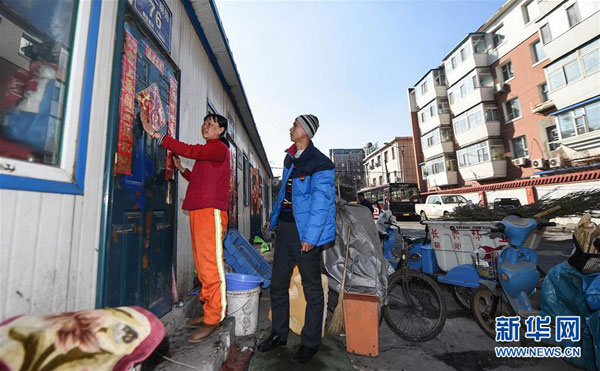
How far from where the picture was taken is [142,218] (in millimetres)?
2211

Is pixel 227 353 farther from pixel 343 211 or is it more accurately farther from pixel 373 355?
pixel 343 211

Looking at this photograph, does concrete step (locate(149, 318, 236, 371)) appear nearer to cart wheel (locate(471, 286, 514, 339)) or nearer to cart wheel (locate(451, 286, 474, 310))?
cart wheel (locate(471, 286, 514, 339))

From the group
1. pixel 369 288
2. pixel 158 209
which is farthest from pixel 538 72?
pixel 158 209

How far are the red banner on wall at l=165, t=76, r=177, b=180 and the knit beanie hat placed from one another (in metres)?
1.47

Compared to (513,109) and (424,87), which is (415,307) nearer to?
(513,109)

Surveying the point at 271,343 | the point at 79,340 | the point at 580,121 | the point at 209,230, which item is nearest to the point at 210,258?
the point at 209,230

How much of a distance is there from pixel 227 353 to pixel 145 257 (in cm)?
118

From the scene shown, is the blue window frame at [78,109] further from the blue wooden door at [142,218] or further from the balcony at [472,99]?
the balcony at [472,99]

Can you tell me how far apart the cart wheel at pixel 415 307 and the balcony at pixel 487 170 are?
22.8m

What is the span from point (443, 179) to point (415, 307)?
87.4 feet

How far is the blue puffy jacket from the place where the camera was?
7.52 ft

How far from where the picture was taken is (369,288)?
287 centimetres

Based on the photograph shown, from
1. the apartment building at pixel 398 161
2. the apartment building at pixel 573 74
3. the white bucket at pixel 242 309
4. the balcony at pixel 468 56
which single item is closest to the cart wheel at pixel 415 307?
the white bucket at pixel 242 309

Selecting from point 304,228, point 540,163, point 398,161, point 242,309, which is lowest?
point 242,309
